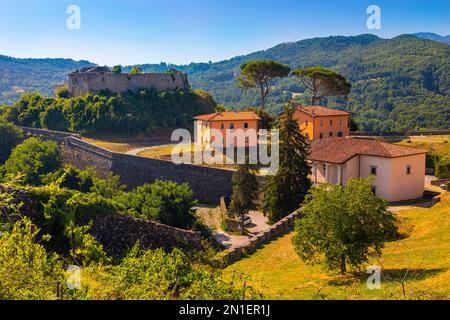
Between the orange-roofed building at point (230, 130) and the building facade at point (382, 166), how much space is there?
16.1 m

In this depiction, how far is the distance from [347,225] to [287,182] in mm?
15287

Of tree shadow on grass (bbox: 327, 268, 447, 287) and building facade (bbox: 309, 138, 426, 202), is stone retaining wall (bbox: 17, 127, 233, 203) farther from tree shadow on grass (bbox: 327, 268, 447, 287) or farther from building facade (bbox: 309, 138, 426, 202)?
tree shadow on grass (bbox: 327, 268, 447, 287)

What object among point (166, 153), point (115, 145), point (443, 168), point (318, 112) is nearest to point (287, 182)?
point (443, 168)

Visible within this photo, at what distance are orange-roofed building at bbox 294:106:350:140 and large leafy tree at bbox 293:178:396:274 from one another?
101ft

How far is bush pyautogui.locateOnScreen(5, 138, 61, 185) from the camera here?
4041 cm

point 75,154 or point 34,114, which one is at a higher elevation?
point 34,114

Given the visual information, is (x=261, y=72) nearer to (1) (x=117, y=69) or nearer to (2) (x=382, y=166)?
(1) (x=117, y=69)

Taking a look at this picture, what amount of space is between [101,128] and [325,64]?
137856 millimetres

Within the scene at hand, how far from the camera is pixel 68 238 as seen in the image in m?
15.9

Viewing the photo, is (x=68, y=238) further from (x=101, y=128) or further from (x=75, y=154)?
(x=101, y=128)

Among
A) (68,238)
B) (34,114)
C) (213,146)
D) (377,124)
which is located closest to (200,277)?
(68,238)

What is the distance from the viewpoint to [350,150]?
3269cm

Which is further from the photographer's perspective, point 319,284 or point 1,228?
point 319,284

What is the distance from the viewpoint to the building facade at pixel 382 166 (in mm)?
30188
